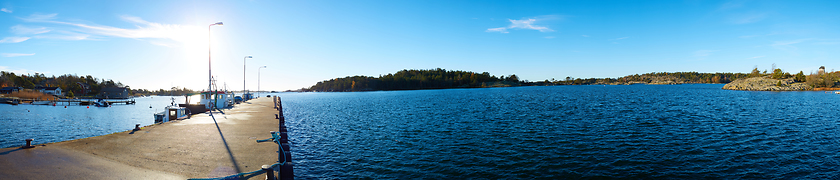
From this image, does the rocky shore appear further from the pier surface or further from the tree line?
the tree line

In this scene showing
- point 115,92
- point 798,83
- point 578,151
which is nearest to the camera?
point 578,151

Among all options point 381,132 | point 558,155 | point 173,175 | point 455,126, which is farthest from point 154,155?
point 455,126

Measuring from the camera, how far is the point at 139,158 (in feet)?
31.7

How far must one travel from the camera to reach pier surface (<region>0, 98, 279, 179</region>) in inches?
314

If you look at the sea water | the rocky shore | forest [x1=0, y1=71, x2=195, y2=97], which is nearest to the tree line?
forest [x1=0, y1=71, x2=195, y2=97]

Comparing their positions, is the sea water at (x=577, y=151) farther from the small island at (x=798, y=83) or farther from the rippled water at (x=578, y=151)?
the small island at (x=798, y=83)

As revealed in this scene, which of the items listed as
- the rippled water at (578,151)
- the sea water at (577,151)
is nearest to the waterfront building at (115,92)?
the sea water at (577,151)

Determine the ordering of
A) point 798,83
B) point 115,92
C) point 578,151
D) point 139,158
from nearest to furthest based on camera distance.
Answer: point 139,158 → point 578,151 → point 798,83 → point 115,92

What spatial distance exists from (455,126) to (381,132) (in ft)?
20.7

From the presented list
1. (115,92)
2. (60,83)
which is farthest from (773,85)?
(60,83)

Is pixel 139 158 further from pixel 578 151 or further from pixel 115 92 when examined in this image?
pixel 115 92

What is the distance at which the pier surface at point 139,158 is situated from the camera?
797cm

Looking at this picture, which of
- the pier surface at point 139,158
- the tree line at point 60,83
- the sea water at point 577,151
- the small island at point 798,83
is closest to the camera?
the pier surface at point 139,158

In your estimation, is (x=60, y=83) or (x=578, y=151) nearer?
(x=578, y=151)
